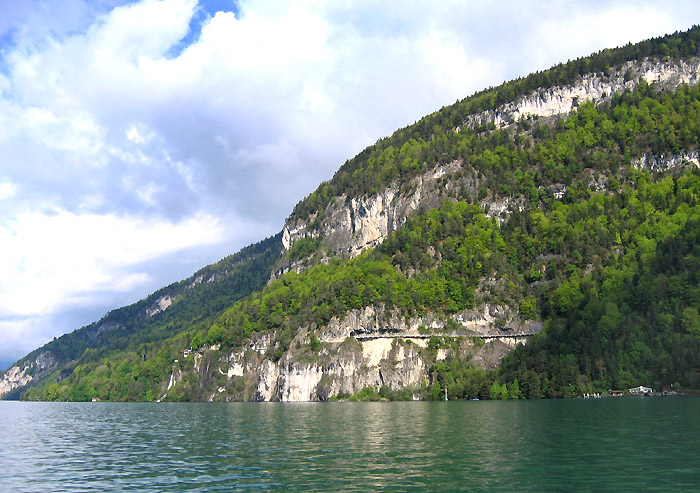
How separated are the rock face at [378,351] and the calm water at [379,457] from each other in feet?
273

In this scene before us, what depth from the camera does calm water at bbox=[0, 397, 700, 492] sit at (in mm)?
32188

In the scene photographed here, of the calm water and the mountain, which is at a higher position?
the mountain

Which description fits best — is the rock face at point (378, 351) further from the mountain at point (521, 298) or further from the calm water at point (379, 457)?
the calm water at point (379, 457)

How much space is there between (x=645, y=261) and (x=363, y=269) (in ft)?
242

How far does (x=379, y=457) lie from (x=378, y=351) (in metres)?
116

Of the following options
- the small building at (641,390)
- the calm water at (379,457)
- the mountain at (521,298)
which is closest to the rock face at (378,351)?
the mountain at (521,298)

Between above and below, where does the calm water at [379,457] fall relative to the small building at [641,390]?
below

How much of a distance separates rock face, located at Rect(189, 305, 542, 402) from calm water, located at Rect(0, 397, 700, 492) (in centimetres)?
8330

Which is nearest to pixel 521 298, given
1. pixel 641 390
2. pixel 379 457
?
pixel 641 390

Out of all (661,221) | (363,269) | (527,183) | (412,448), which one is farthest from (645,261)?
(412,448)

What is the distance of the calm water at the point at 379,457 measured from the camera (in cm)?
3219

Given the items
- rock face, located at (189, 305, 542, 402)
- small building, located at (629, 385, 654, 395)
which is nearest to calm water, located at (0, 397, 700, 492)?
small building, located at (629, 385, 654, 395)

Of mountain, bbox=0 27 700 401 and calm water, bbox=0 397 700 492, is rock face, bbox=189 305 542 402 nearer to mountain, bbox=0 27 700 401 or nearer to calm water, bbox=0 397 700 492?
mountain, bbox=0 27 700 401

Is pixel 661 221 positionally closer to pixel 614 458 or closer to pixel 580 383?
pixel 580 383
